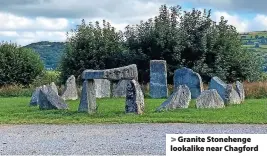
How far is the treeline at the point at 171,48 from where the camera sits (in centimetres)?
3944

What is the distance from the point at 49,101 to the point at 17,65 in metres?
25.0

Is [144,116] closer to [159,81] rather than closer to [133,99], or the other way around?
[133,99]

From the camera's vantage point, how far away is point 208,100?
922 inches

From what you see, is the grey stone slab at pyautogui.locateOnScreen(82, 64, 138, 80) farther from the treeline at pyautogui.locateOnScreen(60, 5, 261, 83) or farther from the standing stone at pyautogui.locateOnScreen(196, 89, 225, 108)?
the treeline at pyautogui.locateOnScreen(60, 5, 261, 83)

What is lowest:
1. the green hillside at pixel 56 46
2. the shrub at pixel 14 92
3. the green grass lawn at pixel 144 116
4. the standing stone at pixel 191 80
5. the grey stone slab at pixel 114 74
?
the green grass lawn at pixel 144 116

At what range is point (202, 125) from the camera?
18359 mm

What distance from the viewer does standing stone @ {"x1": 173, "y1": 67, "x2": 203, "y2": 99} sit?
30250 millimetres

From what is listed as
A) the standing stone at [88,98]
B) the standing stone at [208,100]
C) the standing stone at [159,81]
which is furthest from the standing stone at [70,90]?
the standing stone at [208,100]

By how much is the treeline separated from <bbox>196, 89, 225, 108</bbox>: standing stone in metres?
14.8

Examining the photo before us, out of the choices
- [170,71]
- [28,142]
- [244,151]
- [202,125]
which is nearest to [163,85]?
[170,71]

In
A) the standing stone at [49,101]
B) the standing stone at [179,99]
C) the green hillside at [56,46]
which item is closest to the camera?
the standing stone at [179,99]

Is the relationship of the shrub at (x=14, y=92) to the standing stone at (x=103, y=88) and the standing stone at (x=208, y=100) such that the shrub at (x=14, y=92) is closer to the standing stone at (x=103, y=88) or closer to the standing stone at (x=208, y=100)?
the standing stone at (x=103, y=88)

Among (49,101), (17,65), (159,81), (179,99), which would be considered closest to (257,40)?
(17,65)

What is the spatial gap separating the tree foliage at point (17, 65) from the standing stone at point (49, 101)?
23364mm
